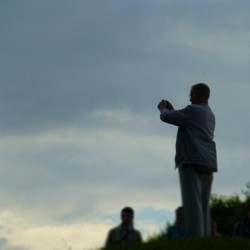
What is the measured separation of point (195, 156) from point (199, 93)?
1107 millimetres

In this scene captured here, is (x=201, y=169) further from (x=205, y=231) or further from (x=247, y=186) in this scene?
(x=247, y=186)

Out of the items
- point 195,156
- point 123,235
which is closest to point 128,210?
point 123,235

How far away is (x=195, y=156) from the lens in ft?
39.7

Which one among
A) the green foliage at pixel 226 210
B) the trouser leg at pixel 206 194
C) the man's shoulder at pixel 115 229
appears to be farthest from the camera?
the green foliage at pixel 226 210

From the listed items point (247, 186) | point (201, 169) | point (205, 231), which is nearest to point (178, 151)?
point (201, 169)

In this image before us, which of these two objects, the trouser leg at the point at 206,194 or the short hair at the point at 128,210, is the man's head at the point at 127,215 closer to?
the short hair at the point at 128,210

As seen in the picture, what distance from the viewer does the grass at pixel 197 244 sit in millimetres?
11922

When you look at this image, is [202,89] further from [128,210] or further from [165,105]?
[128,210]

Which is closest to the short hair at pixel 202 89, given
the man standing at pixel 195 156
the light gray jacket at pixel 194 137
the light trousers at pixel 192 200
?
the man standing at pixel 195 156

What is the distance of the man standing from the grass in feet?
0.68

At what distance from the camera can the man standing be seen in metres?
12.1

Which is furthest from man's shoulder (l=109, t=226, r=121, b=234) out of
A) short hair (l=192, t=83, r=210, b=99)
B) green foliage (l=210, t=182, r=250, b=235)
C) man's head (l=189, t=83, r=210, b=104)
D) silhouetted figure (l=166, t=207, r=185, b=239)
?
green foliage (l=210, t=182, r=250, b=235)

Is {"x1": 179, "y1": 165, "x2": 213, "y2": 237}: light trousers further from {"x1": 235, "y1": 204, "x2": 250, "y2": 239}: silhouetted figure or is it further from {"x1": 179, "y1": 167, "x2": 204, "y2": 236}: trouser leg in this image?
{"x1": 235, "y1": 204, "x2": 250, "y2": 239}: silhouetted figure

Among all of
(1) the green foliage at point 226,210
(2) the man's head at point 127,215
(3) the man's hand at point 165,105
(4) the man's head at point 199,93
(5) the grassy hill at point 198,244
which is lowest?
(5) the grassy hill at point 198,244
